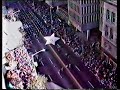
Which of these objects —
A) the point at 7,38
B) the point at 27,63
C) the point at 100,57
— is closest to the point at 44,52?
the point at 27,63

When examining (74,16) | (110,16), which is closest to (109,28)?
(110,16)

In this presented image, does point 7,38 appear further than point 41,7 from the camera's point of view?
No

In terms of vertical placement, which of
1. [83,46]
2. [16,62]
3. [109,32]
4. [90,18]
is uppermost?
[90,18]

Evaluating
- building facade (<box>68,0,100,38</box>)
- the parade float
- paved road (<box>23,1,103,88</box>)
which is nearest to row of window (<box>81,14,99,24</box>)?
building facade (<box>68,0,100,38</box>)

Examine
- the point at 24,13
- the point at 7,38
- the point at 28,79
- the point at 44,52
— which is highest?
the point at 24,13

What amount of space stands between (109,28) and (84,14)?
1.33 feet

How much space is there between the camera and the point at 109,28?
3.92 metres

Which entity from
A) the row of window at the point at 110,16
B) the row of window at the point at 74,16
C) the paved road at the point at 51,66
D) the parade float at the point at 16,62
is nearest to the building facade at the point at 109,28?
the row of window at the point at 110,16

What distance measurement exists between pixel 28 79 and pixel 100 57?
1.05 meters

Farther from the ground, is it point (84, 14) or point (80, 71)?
point (84, 14)

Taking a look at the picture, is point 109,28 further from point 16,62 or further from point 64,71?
point 16,62

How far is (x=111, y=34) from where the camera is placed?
3910mm

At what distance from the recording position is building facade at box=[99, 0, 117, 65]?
12.6ft

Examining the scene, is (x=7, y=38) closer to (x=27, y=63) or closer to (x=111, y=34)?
(x=27, y=63)
